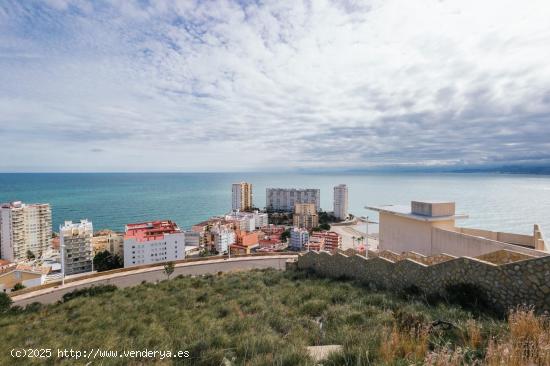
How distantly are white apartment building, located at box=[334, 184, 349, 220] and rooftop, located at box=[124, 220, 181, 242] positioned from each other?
4984 cm

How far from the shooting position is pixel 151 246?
4203cm

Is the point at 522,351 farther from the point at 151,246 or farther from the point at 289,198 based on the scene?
the point at 289,198

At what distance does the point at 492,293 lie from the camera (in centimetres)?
477

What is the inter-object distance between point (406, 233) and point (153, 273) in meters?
20.5

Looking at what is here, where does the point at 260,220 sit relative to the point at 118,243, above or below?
below

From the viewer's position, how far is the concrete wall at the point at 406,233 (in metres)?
10.1

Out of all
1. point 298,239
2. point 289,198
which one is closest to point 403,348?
point 298,239

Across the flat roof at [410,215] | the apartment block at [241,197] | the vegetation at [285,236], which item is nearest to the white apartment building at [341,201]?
the vegetation at [285,236]

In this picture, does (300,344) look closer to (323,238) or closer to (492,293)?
(492,293)

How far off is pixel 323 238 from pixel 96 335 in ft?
145

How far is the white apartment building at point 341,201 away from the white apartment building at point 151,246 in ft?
165

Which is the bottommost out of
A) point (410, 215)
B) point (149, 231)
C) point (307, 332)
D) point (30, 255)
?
point (30, 255)

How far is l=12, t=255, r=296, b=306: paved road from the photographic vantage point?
19.2 meters

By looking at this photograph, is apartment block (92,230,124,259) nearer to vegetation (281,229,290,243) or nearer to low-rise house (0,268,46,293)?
low-rise house (0,268,46,293)
